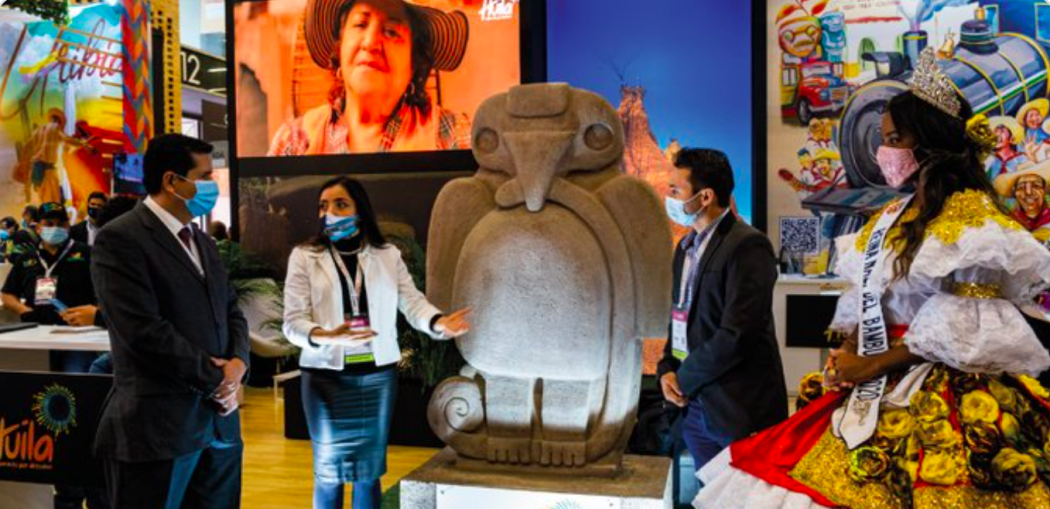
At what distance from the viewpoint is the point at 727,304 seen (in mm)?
→ 2605

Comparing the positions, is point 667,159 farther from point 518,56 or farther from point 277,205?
point 277,205

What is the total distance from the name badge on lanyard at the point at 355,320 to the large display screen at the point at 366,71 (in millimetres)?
3100

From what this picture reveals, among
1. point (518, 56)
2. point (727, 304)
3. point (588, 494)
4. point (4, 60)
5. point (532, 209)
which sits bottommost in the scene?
point (588, 494)

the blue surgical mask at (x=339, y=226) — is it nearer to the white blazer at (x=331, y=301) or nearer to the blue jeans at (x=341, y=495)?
the white blazer at (x=331, y=301)

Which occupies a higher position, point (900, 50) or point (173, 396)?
point (900, 50)

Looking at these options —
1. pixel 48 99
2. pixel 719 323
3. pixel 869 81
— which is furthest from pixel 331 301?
pixel 48 99

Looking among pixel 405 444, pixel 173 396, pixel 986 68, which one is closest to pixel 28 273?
pixel 405 444

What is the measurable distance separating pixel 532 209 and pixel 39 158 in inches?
323

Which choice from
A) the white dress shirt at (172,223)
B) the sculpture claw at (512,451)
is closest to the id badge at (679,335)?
the sculpture claw at (512,451)

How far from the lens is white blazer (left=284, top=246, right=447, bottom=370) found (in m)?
2.76

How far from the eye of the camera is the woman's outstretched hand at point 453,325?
2.56 m

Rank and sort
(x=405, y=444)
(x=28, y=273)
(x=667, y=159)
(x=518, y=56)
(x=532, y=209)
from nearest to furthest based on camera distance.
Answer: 1. (x=532, y=209)
2. (x=28, y=273)
3. (x=405, y=444)
4. (x=518, y=56)
5. (x=667, y=159)

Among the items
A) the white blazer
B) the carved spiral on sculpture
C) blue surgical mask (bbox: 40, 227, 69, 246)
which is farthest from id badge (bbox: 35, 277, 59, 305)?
the carved spiral on sculpture

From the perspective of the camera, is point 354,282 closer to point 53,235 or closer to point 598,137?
point 598,137
